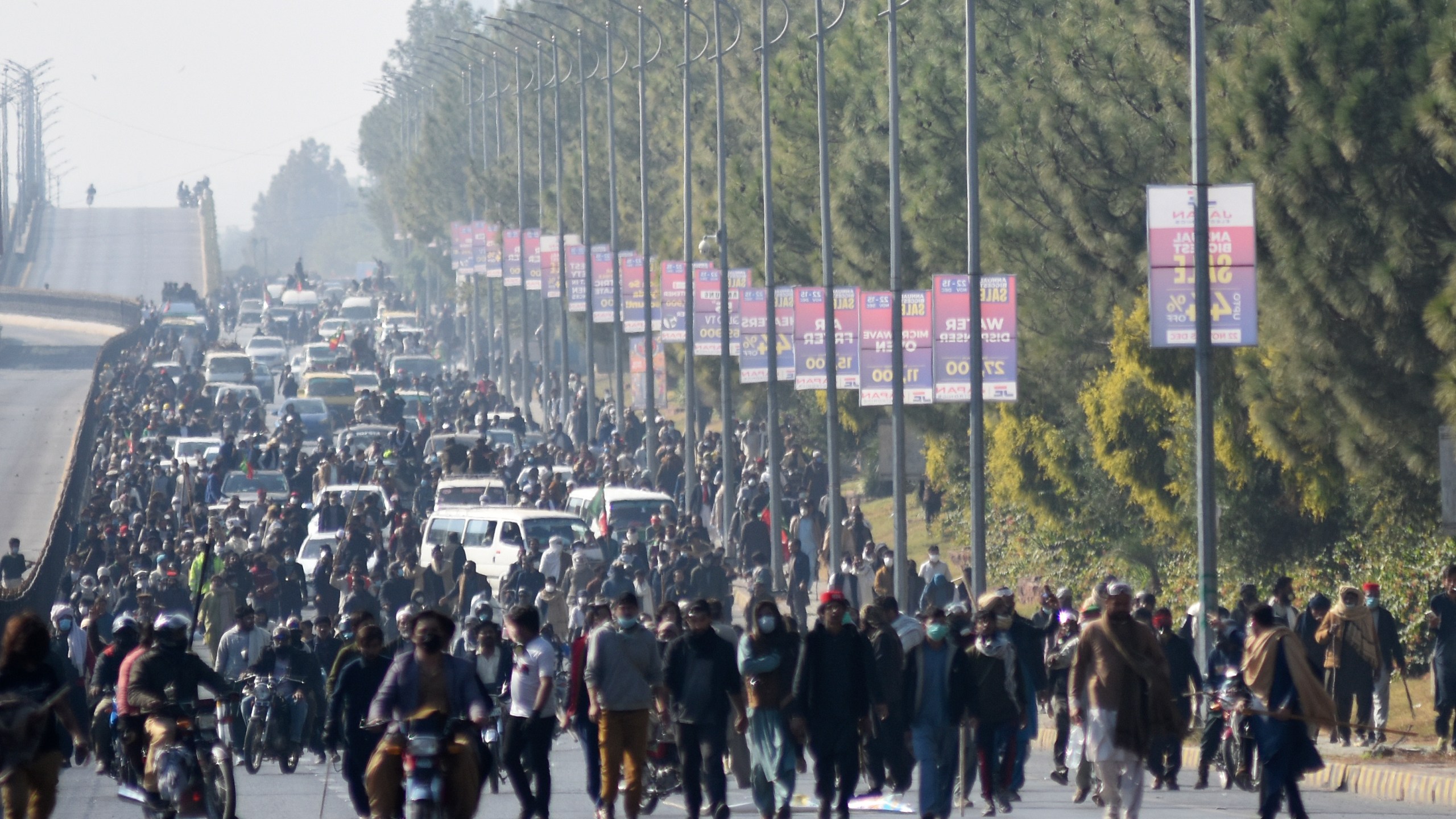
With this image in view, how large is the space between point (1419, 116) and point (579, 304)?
35.1m

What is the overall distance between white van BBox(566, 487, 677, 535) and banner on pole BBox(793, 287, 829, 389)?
3.35 meters

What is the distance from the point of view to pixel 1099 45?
3359 centimetres

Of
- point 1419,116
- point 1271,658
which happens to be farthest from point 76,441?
point 1271,658

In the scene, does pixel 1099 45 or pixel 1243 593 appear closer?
pixel 1243 593

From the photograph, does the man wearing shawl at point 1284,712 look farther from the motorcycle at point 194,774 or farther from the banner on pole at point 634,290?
the banner on pole at point 634,290

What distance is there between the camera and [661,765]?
734 inches

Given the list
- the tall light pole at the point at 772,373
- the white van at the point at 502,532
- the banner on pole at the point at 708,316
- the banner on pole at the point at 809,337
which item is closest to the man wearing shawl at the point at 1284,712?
the white van at the point at 502,532

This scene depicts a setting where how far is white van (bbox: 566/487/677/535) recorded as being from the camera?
40562 mm

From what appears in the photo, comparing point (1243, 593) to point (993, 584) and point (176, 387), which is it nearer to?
point (993, 584)

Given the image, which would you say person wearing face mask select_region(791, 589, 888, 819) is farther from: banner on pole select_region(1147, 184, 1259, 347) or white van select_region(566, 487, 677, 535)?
white van select_region(566, 487, 677, 535)

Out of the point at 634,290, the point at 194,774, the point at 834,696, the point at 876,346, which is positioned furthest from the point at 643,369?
the point at 194,774

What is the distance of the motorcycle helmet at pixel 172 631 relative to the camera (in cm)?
1538

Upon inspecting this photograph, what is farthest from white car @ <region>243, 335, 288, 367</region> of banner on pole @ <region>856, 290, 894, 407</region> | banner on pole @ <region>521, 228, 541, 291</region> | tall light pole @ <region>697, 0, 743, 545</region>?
banner on pole @ <region>856, 290, 894, 407</region>

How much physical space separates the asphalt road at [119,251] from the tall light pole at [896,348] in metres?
97.7
